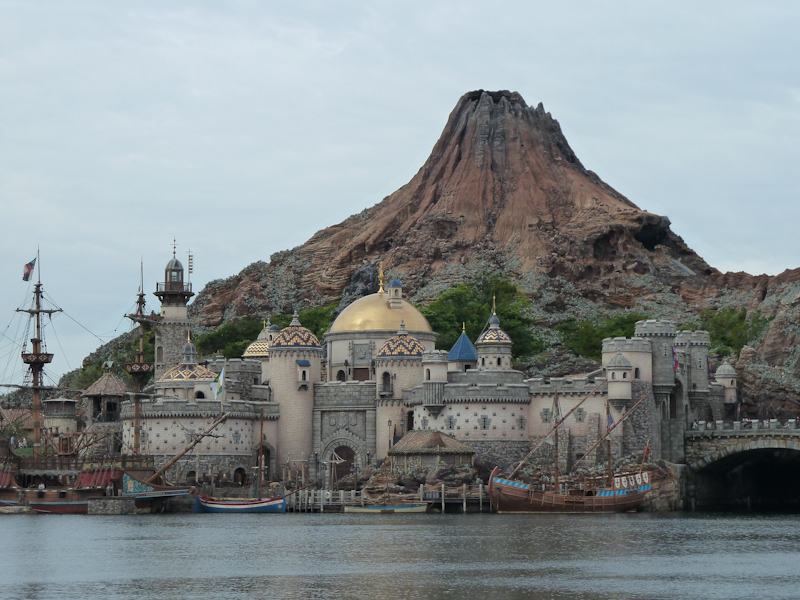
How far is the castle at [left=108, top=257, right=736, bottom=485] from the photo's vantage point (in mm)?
118750

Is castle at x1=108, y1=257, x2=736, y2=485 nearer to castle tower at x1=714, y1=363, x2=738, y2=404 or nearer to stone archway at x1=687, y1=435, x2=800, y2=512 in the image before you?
castle tower at x1=714, y1=363, x2=738, y2=404

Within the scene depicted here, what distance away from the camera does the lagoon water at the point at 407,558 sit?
230 feet

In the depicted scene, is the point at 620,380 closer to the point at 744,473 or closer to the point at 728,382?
the point at 728,382

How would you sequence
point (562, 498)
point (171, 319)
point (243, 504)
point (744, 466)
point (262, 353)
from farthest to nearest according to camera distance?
point (171, 319) < point (262, 353) < point (744, 466) < point (243, 504) < point (562, 498)

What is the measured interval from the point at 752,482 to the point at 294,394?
38.3 metres

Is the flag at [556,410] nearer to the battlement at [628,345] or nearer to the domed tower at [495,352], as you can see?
the battlement at [628,345]

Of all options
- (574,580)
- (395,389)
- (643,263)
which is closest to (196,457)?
(395,389)

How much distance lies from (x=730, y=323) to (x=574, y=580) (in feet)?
344

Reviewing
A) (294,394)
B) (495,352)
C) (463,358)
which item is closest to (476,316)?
(463,358)

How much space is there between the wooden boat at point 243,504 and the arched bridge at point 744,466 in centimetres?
3053

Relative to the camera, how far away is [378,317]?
444 ft

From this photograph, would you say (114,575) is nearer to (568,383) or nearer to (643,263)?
(568,383)

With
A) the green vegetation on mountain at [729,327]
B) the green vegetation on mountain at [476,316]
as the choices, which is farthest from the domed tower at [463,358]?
the green vegetation on mountain at [729,327]

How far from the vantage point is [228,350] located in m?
172
